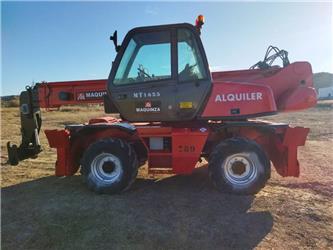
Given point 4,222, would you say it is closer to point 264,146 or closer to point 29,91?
point 29,91

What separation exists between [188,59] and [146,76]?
80 cm

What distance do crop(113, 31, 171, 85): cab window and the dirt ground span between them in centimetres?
204

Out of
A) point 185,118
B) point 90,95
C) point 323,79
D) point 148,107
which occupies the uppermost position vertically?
point 323,79

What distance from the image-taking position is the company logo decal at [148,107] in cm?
673

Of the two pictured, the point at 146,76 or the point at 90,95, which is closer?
the point at 146,76

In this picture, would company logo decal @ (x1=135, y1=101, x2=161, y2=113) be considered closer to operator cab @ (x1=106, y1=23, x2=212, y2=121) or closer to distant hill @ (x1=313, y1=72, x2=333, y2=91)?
operator cab @ (x1=106, y1=23, x2=212, y2=121)

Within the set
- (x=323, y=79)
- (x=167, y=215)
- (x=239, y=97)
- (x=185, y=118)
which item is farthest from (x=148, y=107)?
(x=323, y=79)

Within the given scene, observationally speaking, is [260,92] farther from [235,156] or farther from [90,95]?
[90,95]

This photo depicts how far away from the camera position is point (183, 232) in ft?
16.3

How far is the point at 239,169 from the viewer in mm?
6531

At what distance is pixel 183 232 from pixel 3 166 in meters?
6.01

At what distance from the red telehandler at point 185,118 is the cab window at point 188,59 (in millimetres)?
17

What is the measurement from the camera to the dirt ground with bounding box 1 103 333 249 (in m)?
4.76

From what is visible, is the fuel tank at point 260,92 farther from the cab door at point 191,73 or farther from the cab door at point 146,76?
the cab door at point 146,76
